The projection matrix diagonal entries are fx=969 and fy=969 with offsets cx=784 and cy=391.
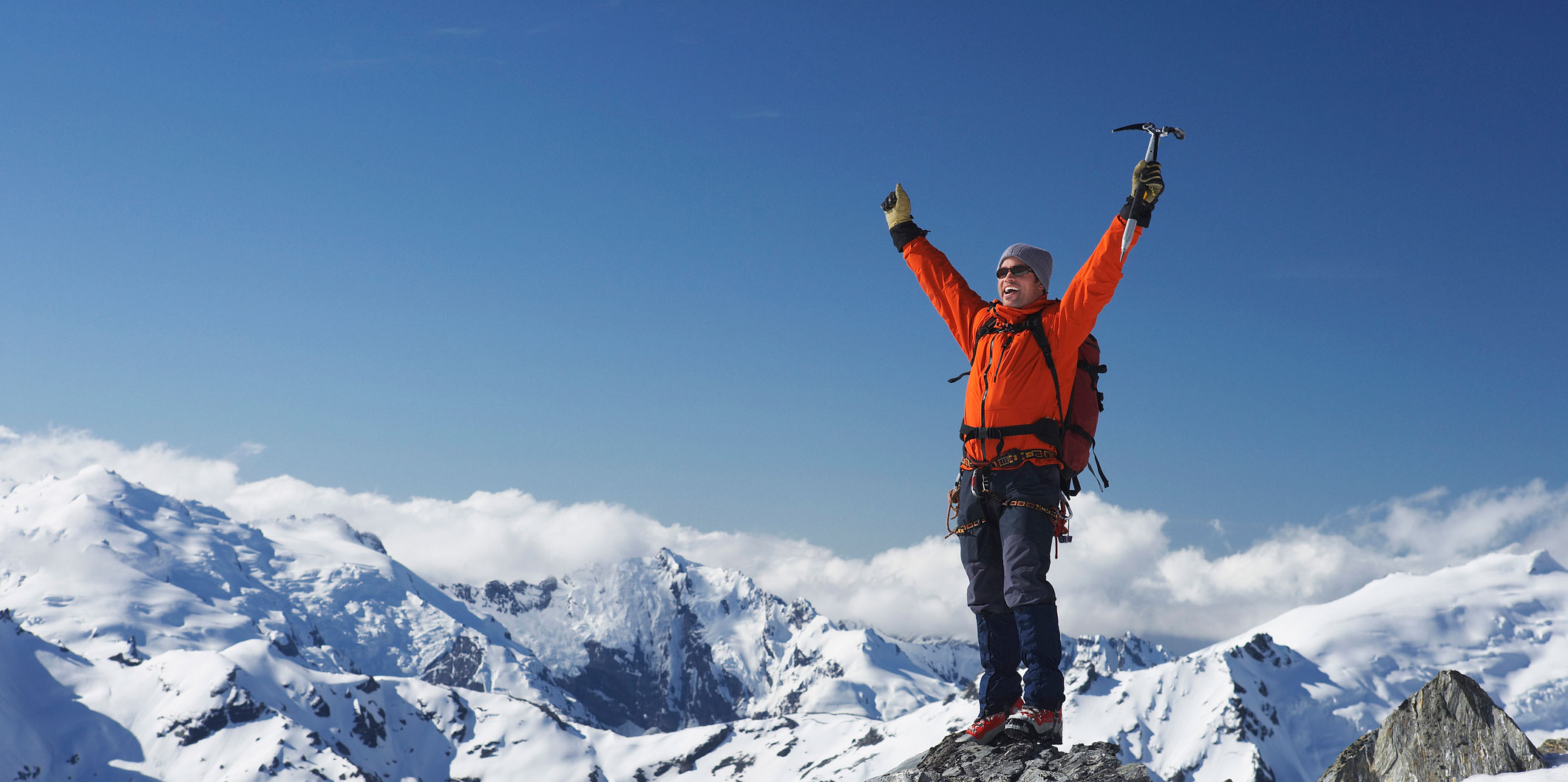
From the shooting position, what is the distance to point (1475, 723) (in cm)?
1332

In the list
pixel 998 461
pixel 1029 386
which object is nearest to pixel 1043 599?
pixel 998 461

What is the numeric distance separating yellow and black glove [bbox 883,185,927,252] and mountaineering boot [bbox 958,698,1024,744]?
5.36 metres

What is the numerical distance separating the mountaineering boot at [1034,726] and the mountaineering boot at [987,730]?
85 mm

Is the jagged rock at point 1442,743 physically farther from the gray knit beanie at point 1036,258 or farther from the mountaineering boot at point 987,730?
the gray knit beanie at point 1036,258

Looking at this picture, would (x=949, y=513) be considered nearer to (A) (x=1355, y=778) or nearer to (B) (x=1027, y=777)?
(B) (x=1027, y=777)

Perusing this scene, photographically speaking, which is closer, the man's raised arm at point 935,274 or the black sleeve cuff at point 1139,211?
the black sleeve cuff at point 1139,211

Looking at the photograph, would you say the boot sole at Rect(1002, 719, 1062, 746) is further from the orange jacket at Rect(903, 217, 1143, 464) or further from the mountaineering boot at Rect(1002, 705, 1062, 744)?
the orange jacket at Rect(903, 217, 1143, 464)

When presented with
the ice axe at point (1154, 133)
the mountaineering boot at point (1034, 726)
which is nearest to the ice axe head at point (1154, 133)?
the ice axe at point (1154, 133)

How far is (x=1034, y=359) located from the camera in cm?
1005

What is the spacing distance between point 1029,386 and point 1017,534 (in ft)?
5.04

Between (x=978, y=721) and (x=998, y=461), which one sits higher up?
(x=998, y=461)

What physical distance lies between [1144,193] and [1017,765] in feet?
18.9

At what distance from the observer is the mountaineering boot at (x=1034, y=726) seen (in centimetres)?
979

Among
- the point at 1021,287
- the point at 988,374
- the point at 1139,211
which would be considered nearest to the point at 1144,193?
the point at 1139,211
